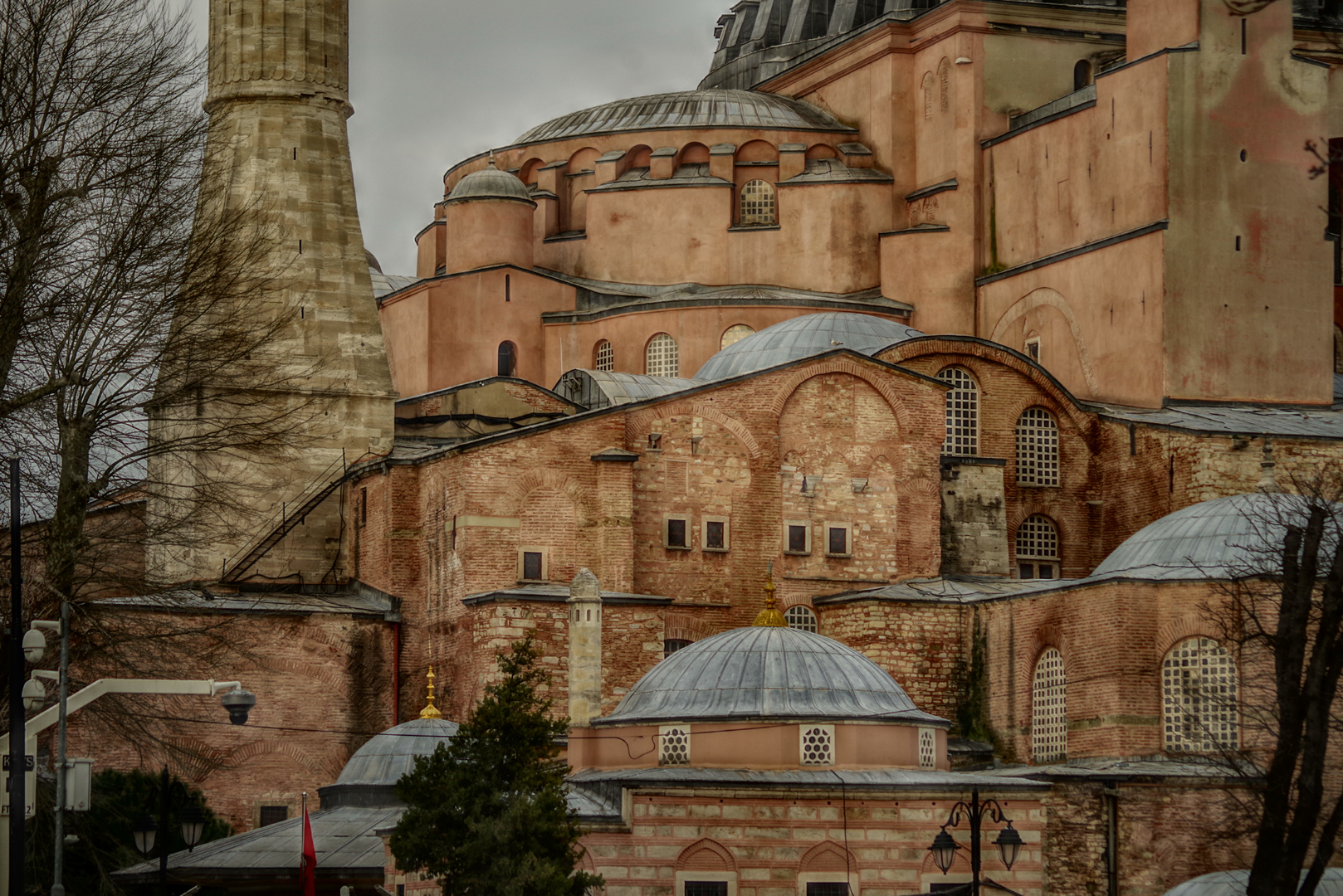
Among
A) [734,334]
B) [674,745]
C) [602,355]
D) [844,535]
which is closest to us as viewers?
[674,745]

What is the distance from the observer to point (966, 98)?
1959 inches

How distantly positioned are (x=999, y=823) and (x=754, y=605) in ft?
30.2

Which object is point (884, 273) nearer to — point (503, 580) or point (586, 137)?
point (586, 137)

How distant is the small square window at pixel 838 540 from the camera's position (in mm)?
40656

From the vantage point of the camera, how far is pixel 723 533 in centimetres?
4022

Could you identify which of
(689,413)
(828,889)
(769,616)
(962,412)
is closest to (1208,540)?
(769,616)

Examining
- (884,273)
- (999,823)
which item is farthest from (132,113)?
(884,273)

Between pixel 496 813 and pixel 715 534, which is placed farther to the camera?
pixel 715 534

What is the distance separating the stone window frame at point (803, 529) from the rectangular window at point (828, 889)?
1006cm

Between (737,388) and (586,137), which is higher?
(586,137)

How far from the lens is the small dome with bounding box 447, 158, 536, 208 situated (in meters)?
51.2

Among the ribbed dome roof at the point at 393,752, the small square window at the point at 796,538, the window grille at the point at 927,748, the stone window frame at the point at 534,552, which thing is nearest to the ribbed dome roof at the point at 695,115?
the small square window at the point at 796,538

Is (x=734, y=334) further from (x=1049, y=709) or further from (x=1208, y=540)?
(x=1208, y=540)

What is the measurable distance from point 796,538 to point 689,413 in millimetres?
2727
